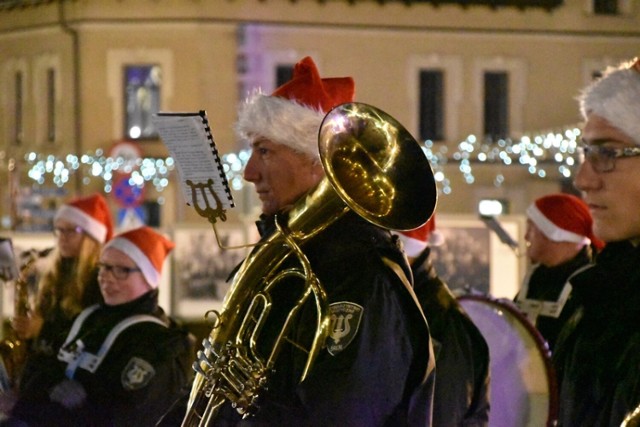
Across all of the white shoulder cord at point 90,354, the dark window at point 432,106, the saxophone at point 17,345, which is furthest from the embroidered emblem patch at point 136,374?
the dark window at point 432,106

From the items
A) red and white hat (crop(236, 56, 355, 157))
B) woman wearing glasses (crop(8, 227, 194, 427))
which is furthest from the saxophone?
red and white hat (crop(236, 56, 355, 157))

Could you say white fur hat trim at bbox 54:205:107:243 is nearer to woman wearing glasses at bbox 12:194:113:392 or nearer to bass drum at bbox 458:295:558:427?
woman wearing glasses at bbox 12:194:113:392

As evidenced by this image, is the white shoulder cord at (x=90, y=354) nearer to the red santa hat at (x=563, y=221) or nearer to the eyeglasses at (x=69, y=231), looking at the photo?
the eyeglasses at (x=69, y=231)

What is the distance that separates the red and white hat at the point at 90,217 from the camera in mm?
7598

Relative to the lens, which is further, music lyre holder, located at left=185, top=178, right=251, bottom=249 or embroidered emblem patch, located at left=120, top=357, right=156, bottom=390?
embroidered emblem patch, located at left=120, top=357, right=156, bottom=390

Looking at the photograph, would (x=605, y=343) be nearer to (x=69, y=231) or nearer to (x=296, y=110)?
(x=296, y=110)

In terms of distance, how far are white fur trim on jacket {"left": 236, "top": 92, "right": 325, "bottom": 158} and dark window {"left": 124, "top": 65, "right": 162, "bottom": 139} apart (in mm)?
26161

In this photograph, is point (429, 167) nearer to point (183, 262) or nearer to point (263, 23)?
point (183, 262)

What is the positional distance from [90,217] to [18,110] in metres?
25.8

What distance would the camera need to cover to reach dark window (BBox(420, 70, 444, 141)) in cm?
3114

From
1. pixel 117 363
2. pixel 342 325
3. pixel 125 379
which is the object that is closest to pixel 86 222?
pixel 117 363

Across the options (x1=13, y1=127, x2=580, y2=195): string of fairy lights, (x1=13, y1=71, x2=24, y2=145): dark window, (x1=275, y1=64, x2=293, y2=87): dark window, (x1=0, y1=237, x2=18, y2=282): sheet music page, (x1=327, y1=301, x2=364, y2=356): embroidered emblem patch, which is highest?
(x1=327, y1=301, x2=364, y2=356): embroidered emblem patch

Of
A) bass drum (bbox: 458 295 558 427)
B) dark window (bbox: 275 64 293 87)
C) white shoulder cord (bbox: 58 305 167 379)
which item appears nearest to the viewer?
bass drum (bbox: 458 295 558 427)

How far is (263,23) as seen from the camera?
29.1 metres
